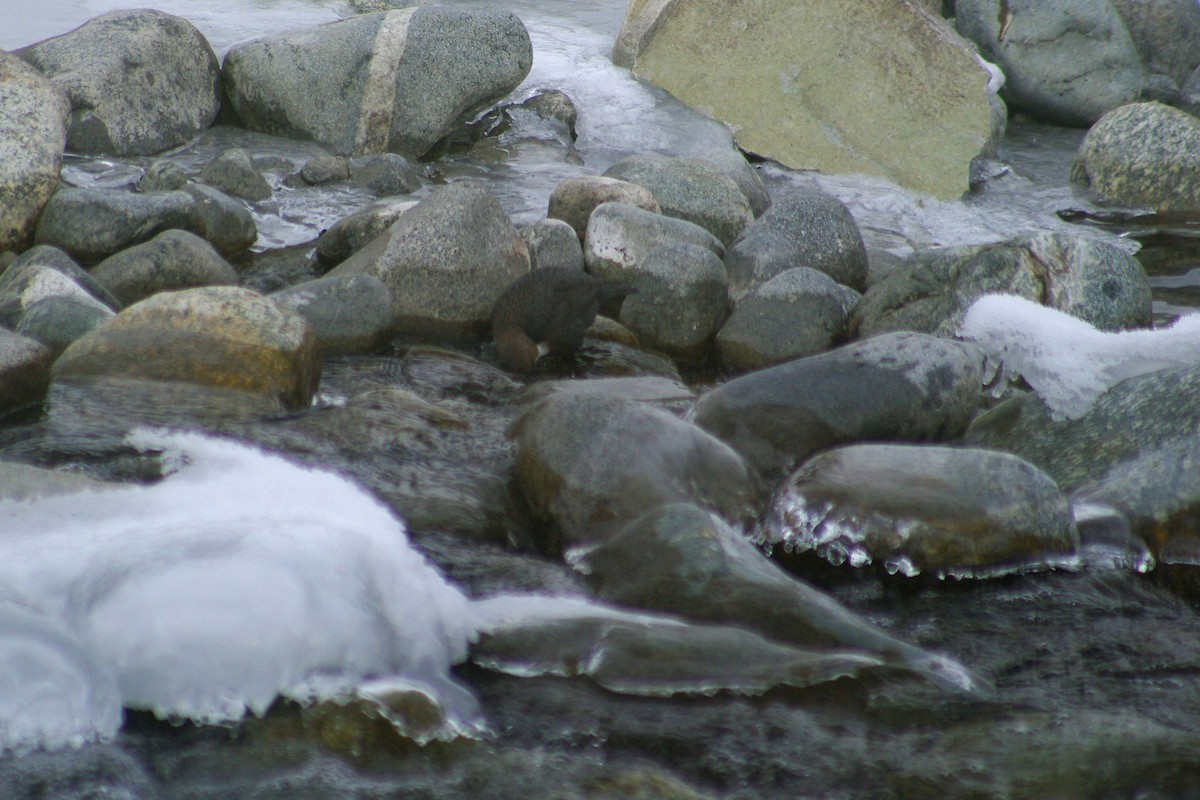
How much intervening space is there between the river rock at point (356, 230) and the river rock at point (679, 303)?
59.2 inches

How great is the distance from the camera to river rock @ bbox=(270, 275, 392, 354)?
5.40 m

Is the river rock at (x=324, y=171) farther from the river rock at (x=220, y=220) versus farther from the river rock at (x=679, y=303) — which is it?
the river rock at (x=679, y=303)

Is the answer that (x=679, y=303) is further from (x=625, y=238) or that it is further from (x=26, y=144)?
(x=26, y=144)

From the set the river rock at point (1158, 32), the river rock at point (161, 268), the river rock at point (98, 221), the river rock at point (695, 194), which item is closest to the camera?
the river rock at point (161, 268)

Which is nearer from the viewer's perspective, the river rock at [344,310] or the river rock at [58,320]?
the river rock at [58,320]

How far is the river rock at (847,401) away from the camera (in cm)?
418

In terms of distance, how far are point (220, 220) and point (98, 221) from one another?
715 millimetres

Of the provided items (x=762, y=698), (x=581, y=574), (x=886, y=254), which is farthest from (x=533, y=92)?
(x=762, y=698)

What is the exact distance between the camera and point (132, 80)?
8859 mm

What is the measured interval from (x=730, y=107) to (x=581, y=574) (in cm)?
839

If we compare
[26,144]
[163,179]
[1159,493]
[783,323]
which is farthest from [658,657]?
[163,179]

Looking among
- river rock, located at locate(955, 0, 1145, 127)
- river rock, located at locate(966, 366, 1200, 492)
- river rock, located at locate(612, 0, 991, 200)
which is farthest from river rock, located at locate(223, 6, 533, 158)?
river rock, located at locate(955, 0, 1145, 127)

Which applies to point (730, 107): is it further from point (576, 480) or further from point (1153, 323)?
point (576, 480)

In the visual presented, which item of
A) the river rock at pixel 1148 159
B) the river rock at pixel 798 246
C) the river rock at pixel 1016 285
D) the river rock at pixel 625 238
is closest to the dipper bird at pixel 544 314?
the river rock at pixel 625 238
